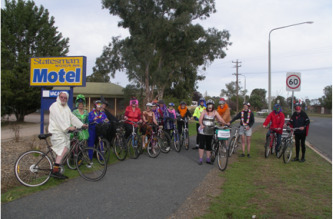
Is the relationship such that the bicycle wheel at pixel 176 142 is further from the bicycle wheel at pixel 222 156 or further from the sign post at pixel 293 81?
the sign post at pixel 293 81

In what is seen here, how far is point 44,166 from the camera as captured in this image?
540cm

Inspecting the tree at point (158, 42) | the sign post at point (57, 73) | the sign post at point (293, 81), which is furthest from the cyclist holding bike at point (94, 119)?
the tree at point (158, 42)

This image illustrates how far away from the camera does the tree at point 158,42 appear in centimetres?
2520

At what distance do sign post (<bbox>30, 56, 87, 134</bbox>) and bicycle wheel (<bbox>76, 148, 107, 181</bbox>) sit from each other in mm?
3006

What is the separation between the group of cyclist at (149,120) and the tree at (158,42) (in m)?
16.2

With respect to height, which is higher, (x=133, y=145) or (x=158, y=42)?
(x=158, y=42)

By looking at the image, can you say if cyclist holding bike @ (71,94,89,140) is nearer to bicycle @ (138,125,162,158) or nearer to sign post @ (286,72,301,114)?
bicycle @ (138,125,162,158)

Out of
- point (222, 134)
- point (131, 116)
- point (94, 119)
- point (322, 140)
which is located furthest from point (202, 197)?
point (322, 140)

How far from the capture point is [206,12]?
27.2 m

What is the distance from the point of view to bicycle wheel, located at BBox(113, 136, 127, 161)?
7.93 m

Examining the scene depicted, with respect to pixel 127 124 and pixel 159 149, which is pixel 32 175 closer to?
pixel 127 124

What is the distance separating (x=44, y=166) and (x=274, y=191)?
4.53 m

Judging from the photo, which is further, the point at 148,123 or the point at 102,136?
the point at 148,123

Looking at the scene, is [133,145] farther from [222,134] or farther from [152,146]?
[222,134]
